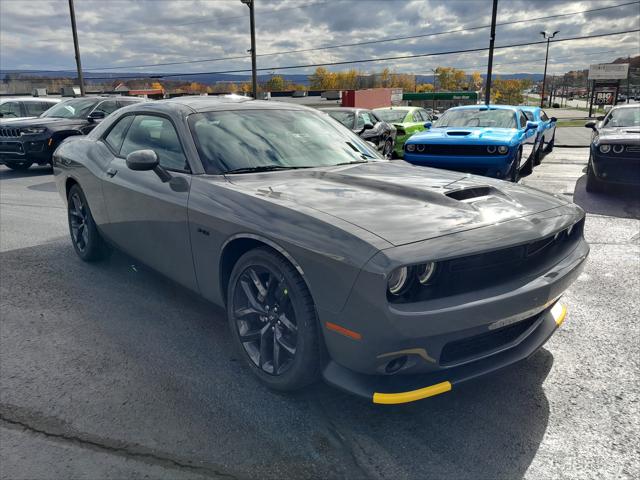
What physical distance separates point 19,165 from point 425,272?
1222 centimetres

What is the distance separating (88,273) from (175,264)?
69.5 inches

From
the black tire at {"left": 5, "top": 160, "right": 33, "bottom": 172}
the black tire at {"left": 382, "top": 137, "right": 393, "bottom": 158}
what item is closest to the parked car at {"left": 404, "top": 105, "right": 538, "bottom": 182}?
the black tire at {"left": 382, "top": 137, "right": 393, "bottom": 158}

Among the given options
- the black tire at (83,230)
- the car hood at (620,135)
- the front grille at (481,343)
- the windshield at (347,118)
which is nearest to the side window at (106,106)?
the windshield at (347,118)

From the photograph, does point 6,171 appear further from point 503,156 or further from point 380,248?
point 380,248

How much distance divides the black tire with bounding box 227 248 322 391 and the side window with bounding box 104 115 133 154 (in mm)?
2110

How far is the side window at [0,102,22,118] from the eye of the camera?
13234 millimetres

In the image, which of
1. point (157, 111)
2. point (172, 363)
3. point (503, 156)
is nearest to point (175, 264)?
point (172, 363)

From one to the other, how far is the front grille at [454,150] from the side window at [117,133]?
17.4 ft

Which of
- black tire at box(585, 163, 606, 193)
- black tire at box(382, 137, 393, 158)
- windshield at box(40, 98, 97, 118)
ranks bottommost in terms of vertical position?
black tire at box(585, 163, 606, 193)

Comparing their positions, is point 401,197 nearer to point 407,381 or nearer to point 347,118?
point 407,381

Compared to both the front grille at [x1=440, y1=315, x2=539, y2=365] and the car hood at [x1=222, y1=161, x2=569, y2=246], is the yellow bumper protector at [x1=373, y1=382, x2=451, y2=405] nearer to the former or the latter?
the front grille at [x1=440, y1=315, x2=539, y2=365]

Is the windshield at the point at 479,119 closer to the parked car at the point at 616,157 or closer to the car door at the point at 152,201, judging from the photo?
the parked car at the point at 616,157

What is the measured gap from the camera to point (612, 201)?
800 cm

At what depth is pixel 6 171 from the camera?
12.0 m
